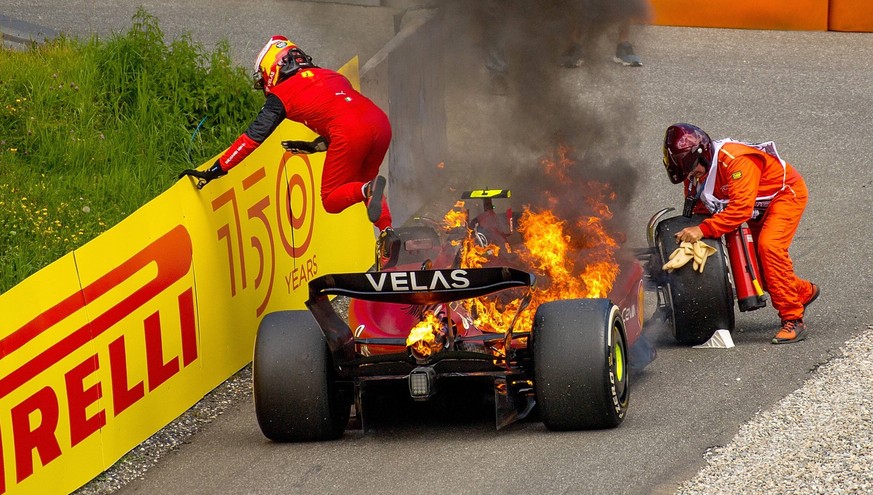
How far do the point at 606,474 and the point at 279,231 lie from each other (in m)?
4.50

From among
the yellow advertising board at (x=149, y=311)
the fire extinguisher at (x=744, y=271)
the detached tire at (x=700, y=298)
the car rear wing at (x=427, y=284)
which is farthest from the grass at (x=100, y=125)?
the fire extinguisher at (x=744, y=271)

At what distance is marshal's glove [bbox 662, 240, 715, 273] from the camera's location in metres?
10.2

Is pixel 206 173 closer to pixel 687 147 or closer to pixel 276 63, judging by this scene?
pixel 276 63

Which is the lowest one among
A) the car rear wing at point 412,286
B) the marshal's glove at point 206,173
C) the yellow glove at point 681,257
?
the yellow glove at point 681,257

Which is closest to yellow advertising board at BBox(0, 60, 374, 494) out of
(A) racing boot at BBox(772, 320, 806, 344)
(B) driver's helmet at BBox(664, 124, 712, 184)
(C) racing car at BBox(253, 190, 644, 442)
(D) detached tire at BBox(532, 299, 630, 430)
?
(C) racing car at BBox(253, 190, 644, 442)

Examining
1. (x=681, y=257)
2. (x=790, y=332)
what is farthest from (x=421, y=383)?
(x=790, y=332)

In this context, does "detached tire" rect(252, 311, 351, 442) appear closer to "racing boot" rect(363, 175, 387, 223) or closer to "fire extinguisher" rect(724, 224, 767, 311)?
"racing boot" rect(363, 175, 387, 223)

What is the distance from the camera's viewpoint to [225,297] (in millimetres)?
10539

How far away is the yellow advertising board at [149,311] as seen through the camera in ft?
26.3

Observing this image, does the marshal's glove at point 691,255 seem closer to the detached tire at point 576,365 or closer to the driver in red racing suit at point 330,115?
the detached tire at point 576,365

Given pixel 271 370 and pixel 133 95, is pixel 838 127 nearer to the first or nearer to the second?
pixel 133 95

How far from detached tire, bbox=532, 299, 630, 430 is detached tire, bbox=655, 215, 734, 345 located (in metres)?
1.87

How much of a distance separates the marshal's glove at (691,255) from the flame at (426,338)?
2.40m

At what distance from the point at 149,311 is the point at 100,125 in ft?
12.7
